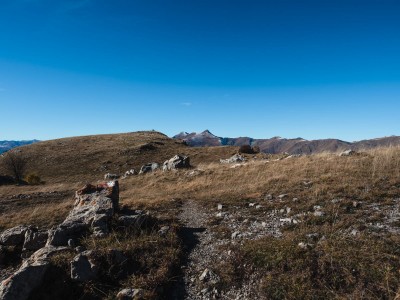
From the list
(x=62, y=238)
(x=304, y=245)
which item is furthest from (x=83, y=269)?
(x=304, y=245)

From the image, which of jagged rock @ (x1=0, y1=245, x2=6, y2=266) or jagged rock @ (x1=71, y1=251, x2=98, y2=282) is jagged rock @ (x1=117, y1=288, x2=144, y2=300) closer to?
jagged rock @ (x1=71, y1=251, x2=98, y2=282)

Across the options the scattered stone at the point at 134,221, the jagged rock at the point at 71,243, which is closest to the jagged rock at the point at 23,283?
the jagged rock at the point at 71,243

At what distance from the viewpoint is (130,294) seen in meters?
7.09

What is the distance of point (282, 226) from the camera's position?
10.6 m

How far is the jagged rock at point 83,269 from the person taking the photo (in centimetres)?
759

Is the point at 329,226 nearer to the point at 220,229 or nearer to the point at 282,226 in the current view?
the point at 282,226

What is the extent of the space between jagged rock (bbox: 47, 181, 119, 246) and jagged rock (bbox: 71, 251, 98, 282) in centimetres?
220

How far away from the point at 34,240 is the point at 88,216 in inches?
77.5

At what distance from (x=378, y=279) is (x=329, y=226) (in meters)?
2.98

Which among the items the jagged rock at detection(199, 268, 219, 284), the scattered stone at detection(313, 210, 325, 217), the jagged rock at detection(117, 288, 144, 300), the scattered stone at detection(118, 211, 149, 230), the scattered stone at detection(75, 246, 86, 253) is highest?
the scattered stone at detection(313, 210, 325, 217)

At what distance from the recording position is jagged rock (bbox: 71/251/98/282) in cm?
759

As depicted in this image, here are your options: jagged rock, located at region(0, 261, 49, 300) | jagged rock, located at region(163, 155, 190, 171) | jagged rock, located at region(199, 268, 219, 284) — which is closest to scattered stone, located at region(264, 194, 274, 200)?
jagged rock, located at region(199, 268, 219, 284)

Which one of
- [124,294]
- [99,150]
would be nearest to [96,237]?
[124,294]

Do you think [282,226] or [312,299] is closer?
[312,299]
